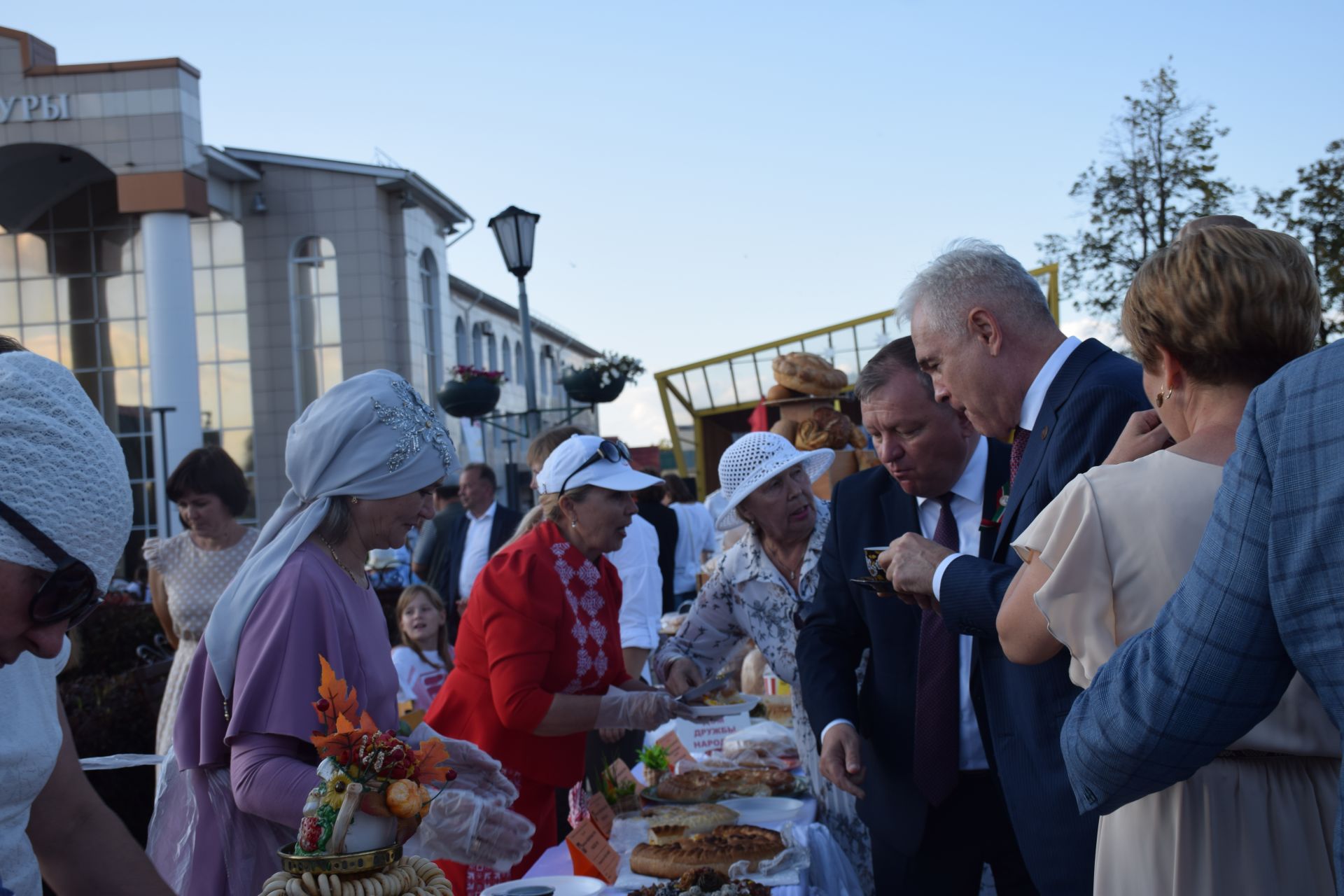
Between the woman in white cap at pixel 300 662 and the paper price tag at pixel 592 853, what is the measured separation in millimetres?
452

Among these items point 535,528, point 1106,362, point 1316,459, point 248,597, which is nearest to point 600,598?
point 535,528

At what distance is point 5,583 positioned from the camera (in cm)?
119

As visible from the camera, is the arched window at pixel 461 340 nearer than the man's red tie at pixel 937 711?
No

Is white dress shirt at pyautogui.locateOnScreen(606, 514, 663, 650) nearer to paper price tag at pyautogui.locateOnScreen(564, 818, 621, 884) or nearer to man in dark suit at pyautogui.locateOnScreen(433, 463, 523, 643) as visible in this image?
man in dark suit at pyautogui.locateOnScreen(433, 463, 523, 643)

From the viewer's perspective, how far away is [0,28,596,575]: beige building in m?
20.1

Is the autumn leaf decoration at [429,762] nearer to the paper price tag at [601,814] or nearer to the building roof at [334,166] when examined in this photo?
the paper price tag at [601,814]

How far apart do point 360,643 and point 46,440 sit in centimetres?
116

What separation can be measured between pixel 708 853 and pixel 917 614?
2.72ft

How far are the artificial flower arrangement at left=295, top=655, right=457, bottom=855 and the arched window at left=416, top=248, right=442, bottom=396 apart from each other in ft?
74.1

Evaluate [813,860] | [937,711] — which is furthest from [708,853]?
[937,711]

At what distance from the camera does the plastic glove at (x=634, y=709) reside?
10.5 ft

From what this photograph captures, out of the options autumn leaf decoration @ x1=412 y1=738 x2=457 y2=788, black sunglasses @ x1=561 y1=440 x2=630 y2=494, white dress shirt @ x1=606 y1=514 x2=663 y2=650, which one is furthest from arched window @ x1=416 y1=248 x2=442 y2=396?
autumn leaf decoration @ x1=412 y1=738 x2=457 y2=788

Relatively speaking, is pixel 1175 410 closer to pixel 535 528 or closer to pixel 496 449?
pixel 535 528

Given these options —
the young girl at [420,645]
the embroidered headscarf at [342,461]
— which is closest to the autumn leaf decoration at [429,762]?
the embroidered headscarf at [342,461]
